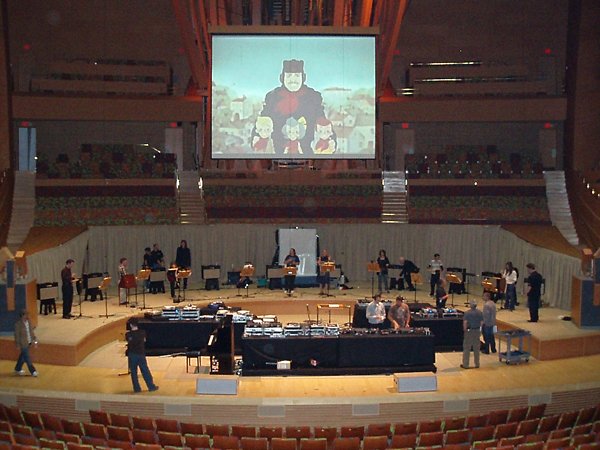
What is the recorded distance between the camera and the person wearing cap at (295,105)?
3241 cm

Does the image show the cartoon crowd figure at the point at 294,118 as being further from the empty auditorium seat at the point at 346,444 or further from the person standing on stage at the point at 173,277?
the empty auditorium seat at the point at 346,444

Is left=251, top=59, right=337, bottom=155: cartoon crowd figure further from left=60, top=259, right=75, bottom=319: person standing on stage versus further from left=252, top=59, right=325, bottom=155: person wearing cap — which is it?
left=60, top=259, right=75, bottom=319: person standing on stage

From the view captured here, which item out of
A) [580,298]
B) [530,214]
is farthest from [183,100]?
[580,298]

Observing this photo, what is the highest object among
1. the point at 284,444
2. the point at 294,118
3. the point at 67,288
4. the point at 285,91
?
the point at 285,91

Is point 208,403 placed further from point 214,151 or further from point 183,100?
point 183,100

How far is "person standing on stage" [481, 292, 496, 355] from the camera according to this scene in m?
20.7

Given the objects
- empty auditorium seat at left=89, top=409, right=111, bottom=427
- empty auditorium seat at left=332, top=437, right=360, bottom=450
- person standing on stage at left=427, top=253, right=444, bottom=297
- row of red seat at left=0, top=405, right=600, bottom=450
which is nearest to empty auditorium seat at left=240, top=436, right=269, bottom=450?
row of red seat at left=0, top=405, right=600, bottom=450

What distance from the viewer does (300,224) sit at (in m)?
33.0

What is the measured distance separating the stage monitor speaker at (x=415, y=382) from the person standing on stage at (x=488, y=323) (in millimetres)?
3325

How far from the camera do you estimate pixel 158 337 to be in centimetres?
2253

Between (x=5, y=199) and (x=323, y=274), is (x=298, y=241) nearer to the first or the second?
(x=323, y=274)

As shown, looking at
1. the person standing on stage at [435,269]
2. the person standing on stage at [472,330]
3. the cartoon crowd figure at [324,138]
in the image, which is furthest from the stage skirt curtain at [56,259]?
the person standing on stage at [472,330]

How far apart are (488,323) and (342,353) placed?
379 cm

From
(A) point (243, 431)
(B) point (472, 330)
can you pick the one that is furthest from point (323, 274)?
(A) point (243, 431)
